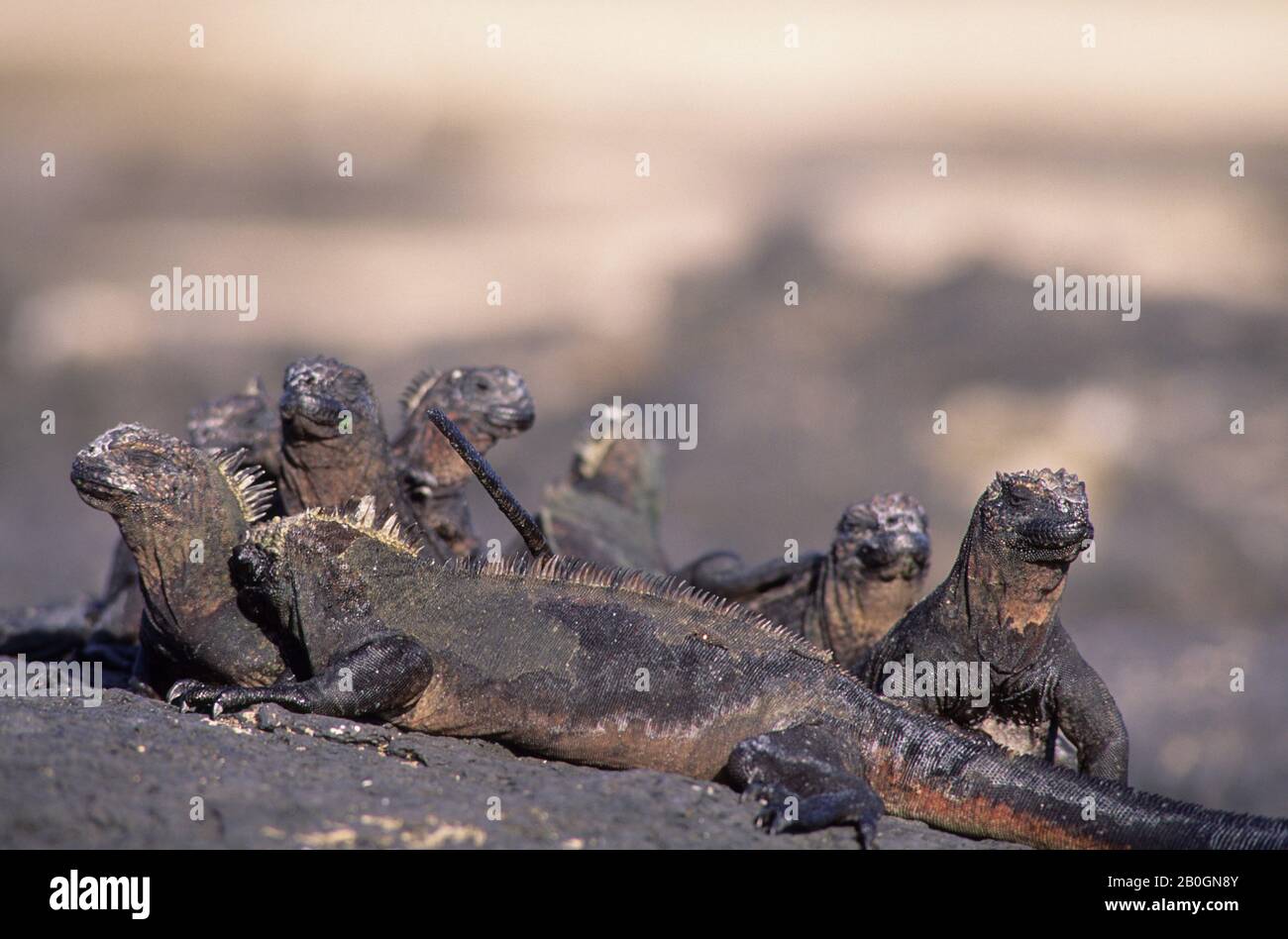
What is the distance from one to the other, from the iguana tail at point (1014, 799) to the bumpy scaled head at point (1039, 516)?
0.72m

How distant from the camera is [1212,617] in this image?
16891 mm

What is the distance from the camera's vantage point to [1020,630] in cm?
629

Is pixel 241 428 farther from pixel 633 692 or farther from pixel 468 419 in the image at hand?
pixel 633 692

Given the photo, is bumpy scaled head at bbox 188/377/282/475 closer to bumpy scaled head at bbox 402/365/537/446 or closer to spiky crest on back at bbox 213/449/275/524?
bumpy scaled head at bbox 402/365/537/446

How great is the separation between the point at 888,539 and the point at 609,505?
2.76 meters

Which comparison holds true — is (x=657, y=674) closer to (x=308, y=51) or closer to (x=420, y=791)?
(x=420, y=791)

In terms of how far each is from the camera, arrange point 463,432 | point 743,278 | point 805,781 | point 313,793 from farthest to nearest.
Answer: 1. point 743,278
2. point 463,432
3. point 805,781
4. point 313,793

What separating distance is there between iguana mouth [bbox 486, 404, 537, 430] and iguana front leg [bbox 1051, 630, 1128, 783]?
3.18 m

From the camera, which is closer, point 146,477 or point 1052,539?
point 1052,539

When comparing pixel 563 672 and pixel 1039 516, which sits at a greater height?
pixel 1039 516

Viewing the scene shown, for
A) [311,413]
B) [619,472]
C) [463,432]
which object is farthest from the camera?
[619,472]

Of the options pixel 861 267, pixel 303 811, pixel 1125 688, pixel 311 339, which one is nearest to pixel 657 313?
pixel 861 267

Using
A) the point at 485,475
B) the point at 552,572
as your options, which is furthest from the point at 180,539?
the point at 552,572

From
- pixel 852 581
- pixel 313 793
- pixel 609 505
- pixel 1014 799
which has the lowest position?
pixel 1014 799
